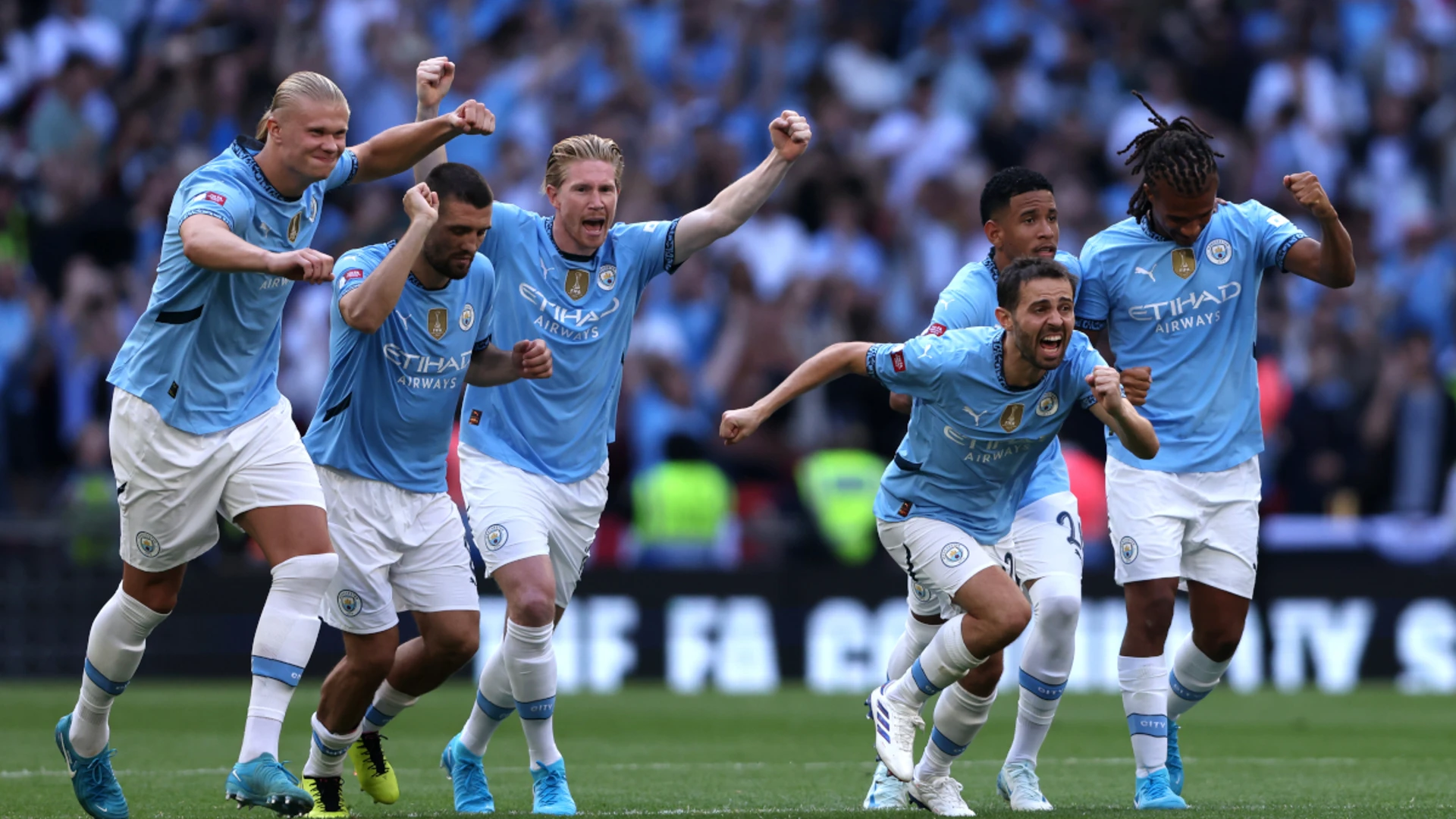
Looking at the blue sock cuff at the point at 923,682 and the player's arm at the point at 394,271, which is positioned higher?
the player's arm at the point at 394,271

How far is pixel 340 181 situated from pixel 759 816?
2983mm

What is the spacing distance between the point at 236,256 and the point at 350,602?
185 centimetres

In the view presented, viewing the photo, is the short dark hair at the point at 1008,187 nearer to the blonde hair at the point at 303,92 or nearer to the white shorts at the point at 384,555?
the white shorts at the point at 384,555

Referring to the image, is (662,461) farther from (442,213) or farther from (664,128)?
(442,213)

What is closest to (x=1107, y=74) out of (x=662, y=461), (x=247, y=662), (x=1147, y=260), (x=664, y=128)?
(x=664, y=128)

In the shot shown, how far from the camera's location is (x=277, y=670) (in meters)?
7.02

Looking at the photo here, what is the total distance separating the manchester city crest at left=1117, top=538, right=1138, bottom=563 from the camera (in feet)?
26.8

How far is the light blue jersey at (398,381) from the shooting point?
25.6ft

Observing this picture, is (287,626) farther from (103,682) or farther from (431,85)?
(431,85)

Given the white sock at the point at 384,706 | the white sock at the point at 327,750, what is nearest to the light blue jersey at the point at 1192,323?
the white sock at the point at 384,706

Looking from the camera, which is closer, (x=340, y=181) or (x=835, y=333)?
(x=340, y=181)

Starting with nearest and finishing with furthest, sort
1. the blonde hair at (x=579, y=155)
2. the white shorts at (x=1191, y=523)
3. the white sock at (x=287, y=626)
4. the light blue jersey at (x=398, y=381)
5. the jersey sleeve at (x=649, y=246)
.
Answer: the white sock at (x=287, y=626) → the light blue jersey at (x=398, y=381) → the white shorts at (x=1191, y=523) → the blonde hair at (x=579, y=155) → the jersey sleeve at (x=649, y=246)

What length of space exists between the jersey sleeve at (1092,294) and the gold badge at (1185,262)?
32 cm

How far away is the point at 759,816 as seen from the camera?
293 inches
